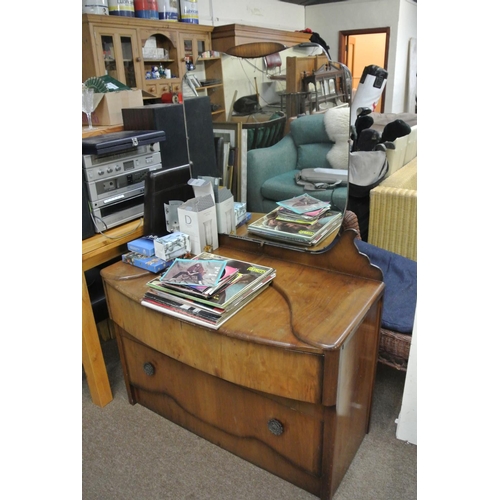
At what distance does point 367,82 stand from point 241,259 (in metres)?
1.70

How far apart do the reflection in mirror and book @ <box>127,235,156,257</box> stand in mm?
431

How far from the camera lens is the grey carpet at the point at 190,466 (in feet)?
4.37

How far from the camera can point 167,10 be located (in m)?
3.88

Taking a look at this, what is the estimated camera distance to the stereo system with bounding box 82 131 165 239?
1.53 m

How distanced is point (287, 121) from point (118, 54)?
262 centimetres

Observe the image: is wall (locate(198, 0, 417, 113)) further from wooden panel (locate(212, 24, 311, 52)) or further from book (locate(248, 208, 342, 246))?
book (locate(248, 208, 342, 246))

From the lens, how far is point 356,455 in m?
1.45

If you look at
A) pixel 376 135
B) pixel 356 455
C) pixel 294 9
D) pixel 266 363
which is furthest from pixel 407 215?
pixel 294 9

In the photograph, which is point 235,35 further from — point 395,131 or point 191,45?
point 395,131

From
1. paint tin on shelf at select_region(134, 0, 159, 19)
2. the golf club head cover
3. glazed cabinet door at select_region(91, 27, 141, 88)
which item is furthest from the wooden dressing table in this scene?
paint tin on shelf at select_region(134, 0, 159, 19)

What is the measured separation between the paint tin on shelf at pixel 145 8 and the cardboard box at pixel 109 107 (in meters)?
2.27

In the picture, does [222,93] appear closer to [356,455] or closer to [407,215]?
[407,215]

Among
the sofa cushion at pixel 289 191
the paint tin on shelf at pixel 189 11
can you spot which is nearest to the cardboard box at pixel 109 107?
the sofa cushion at pixel 289 191

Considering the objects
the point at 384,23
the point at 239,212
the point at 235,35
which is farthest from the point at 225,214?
the point at 384,23
